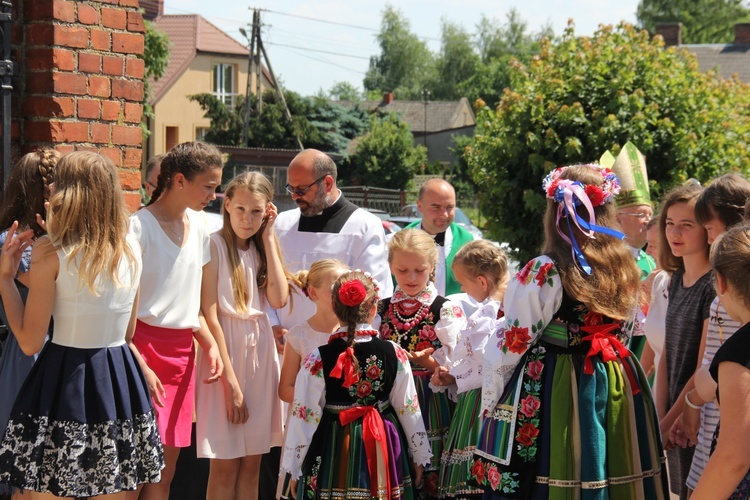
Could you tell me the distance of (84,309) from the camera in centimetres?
345

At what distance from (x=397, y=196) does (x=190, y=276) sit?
36.5 metres

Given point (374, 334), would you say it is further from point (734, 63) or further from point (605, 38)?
point (734, 63)

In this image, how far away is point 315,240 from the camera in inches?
213

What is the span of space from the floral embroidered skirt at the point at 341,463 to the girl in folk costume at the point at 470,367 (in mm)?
407

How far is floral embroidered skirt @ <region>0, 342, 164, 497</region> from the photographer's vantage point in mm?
3336

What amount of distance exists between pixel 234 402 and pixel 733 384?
245cm

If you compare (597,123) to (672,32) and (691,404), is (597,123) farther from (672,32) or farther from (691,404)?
(672,32)

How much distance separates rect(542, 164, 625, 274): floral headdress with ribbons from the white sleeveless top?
179 centimetres

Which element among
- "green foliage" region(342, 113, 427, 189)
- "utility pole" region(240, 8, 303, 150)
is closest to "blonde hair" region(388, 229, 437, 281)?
"utility pole" region(240, 8, 303, 150)

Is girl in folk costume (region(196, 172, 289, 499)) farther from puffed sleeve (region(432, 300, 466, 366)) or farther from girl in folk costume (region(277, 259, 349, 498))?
puffed sleeve (region(432, 300, 466, 366))

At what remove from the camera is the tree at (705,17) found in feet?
204

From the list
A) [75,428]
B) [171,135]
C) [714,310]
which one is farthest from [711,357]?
[171,135]

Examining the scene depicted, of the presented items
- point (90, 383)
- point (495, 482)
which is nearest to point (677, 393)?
point (495, 482)

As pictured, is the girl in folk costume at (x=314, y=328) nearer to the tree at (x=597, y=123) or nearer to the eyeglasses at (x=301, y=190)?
the eyeglasses at (x=301, y=190)
